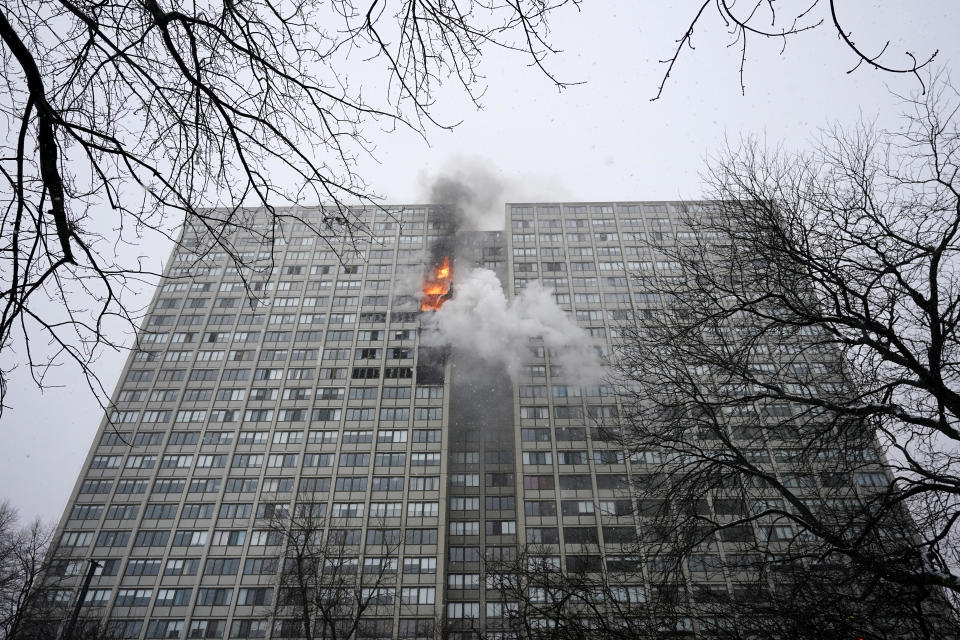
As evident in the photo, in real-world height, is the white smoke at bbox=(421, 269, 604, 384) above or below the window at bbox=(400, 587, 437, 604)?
above

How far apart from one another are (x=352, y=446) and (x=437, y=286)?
20.5 meters

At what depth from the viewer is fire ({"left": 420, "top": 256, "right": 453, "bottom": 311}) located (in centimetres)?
5427

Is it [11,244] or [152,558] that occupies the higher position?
[152,558]

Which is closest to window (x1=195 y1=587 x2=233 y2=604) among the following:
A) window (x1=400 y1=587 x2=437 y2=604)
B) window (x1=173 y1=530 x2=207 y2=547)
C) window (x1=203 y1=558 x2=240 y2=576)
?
window (x1=203 y1=558 x2=240 y2=576)

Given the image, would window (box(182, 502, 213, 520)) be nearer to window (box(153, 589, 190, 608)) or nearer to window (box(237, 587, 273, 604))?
window (box(153, 589, 190, 608))

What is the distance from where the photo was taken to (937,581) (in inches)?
180

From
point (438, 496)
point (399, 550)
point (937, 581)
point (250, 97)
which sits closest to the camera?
point (250, 97)

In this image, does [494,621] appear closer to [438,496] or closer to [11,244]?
[438,496]

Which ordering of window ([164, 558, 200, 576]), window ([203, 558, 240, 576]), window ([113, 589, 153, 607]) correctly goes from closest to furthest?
Answer: window ([113, 589, 153, 607])
window ([203, 558, 240, 576])
window ([164, 558, 200, 576])

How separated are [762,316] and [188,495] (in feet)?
161

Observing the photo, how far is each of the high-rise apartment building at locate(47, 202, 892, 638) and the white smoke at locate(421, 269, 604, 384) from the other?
1143 mm

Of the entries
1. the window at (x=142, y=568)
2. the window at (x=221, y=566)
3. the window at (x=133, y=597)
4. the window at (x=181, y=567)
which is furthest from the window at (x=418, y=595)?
the window at (x=142, y=568)

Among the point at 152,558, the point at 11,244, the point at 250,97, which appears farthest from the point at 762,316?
the point at 152,558

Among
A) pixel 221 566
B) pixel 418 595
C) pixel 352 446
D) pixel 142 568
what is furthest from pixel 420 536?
pixel 142 568
